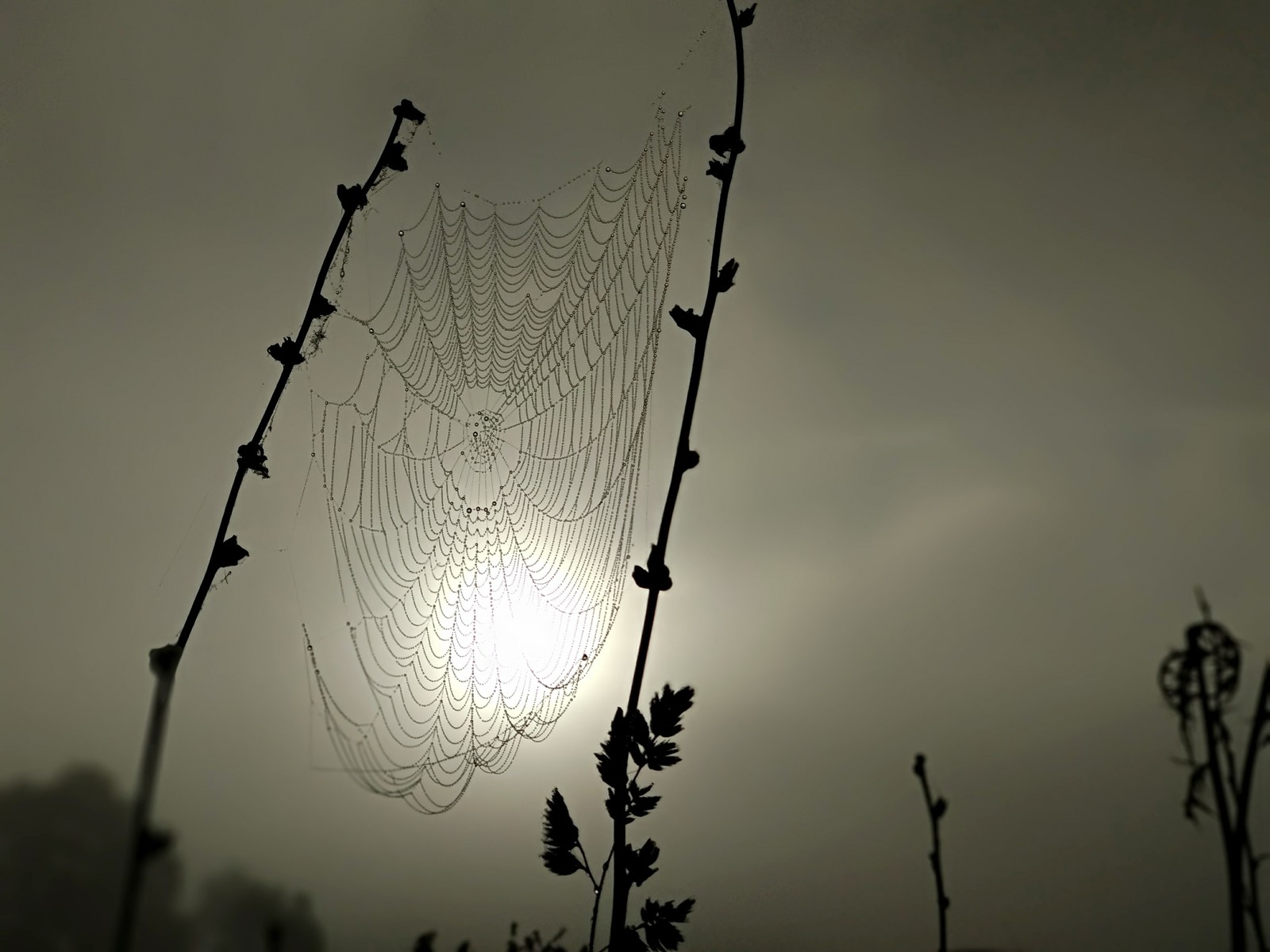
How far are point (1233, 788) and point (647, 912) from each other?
69 cm

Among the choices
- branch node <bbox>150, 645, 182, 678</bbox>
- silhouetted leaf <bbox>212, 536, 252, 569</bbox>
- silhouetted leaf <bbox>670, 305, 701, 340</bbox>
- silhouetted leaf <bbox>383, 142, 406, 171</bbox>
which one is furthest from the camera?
silhouetted leaf <bbox>383, 142, 406, 171</bbox>

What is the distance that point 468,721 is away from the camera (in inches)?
122

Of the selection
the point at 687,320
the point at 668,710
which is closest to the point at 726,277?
the point at 687,320

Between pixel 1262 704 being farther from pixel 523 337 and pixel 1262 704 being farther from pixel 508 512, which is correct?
pixel 508 512

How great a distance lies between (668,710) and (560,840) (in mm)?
209

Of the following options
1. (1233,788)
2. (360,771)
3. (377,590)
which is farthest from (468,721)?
(1233,788)

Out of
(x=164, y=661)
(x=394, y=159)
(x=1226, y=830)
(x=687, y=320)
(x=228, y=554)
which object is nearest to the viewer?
(x=1226, y=830)

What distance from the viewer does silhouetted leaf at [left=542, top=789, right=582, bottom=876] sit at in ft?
3.75

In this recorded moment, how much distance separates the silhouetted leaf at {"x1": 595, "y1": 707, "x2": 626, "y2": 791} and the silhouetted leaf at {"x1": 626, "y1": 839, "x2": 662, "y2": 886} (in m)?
0.07

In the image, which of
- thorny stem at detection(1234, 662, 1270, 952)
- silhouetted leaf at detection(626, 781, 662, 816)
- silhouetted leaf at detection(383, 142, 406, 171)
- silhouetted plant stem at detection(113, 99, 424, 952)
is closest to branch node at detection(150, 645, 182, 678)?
silhouetted plant stem at detection(113, 99, 424, 952)

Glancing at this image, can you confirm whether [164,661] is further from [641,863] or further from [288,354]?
[288,354]

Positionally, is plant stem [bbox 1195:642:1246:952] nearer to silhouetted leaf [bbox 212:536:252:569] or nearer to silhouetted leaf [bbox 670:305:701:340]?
silhouetted leaf [bbox 670:305:701:340]

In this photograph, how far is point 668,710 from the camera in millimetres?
1123

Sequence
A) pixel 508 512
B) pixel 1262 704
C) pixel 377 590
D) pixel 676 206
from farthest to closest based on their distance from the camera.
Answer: pixel 508 512 → pixel 377 590 → pixel 676 206 → pixel 1262 704
